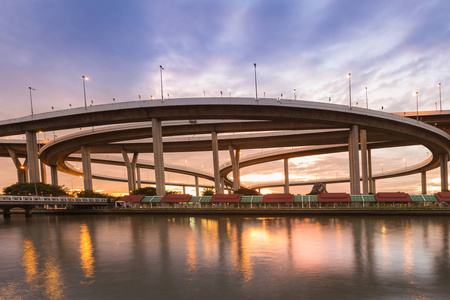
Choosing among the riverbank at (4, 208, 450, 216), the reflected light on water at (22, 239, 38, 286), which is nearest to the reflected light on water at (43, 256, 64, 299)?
the reflected light on water at (22, 239, 38, 286)

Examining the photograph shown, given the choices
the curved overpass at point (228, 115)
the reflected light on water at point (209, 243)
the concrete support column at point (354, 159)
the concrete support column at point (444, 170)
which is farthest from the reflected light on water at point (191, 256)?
the concrete support column at point (444, 170)

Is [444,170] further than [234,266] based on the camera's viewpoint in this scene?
Yes

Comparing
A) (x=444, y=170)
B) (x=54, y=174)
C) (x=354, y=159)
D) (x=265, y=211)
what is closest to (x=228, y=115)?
(x=265, y=211)

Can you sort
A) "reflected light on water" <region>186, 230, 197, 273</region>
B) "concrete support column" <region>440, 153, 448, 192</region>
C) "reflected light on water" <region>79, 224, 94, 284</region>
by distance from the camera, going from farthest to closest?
"concrete support column" <region>440, 153, 448, 192</region>, "reflected light on water" <region>186, 230, 197, 273</region>, "reflected light on water" <region>79, 224, 94, 284</region>

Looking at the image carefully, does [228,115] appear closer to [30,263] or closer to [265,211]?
[265,211]

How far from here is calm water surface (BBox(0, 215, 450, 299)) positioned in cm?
929

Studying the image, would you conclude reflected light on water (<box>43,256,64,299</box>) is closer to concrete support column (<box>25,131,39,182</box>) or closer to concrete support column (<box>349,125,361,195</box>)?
concrete support column (<box>25,131,39,182</box>)

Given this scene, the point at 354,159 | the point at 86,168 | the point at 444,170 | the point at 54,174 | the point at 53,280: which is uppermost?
the point at 86,168

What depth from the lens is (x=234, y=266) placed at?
11992mm

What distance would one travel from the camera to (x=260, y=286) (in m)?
9.63

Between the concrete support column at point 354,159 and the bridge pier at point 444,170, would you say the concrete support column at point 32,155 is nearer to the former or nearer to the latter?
the concrete support column at point 354,159

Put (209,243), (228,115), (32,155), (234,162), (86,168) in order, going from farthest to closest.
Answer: (234,162) → (86,168) → (32,155) → (228,115) → (209,243)

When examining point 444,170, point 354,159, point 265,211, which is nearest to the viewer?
point 265,211

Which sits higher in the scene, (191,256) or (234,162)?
(234,162)
